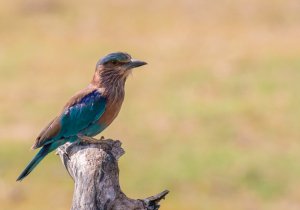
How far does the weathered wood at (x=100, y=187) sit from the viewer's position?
Answer: 1063 centimetres

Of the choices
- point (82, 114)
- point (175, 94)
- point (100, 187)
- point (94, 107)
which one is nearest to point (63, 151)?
point (94, 107)

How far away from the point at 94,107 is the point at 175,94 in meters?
21.1

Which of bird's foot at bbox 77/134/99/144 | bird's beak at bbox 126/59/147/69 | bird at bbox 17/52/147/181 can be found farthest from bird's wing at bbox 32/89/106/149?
bird's beak at bbox 126/59/147/69

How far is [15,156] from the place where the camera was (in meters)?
28.2

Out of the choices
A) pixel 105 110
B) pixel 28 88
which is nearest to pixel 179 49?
pixel 28 88

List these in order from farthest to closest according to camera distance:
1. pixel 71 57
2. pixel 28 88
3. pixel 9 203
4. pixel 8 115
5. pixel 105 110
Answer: pixel 71 57 → pixel 28 88 → pixel 8 115 → pixel 9 203 → pixel 105 110

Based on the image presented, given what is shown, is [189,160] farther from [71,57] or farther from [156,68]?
[71,57]

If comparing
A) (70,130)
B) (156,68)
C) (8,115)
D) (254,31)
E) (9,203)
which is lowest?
(70,130)

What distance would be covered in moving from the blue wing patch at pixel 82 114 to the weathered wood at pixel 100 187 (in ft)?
5.02

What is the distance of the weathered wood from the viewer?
1063 cm

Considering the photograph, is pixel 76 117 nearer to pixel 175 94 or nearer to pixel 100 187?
pixel 100 187

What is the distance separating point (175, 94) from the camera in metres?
34.1

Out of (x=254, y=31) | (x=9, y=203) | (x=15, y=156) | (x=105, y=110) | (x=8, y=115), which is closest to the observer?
(x=105, y=110)

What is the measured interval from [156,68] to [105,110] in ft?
81.3
